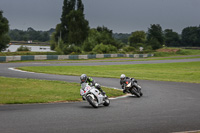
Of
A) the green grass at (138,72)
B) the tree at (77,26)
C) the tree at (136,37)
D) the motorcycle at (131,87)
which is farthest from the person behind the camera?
the tree at (136,37)

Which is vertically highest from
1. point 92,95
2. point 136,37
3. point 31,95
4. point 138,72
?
point 136,37

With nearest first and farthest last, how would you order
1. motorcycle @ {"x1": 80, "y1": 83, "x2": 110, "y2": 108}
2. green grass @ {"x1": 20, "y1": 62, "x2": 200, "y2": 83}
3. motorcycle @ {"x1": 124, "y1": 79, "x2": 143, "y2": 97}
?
motorcycle @ {"x1": 80, "y1": 83, "x2": 110, "y2": 108} < motorcycle @ {"x1": 124, "y1": 79, "x2": 143, "y2": 97} < green grass @ {"x1": 20, "y1": 62, "x2": 200, "y2": 83}

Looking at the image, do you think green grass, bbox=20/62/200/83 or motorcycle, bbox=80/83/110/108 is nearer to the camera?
motorcycle, bbox=80/83/110/108

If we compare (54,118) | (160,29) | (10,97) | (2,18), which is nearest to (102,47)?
(2,18)

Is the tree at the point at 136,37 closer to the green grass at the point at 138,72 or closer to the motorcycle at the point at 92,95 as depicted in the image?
the green grass at the point at 138,72

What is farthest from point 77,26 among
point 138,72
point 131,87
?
point 131,87

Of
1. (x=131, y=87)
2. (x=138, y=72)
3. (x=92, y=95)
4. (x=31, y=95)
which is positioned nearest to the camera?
(x=92, y=95)

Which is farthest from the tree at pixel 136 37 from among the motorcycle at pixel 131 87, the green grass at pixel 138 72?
the motorcycle at pixel 131 87

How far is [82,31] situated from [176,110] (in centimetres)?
9974

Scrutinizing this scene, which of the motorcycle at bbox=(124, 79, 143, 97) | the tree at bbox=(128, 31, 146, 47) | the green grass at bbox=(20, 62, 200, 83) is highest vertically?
the tree at bbox=(128, 31, 146, 47)

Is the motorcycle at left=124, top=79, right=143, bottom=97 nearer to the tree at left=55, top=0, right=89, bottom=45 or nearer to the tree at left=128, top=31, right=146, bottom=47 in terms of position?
the tree at left=55, top=0, right=89, bottom=45

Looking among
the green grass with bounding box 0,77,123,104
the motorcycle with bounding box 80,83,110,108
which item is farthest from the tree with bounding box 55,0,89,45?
the motorcycle with bounding box 80,83,110,108

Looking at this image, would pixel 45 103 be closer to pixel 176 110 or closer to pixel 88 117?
pixel 88 117

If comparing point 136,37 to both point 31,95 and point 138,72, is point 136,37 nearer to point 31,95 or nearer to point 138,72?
point 138,72
